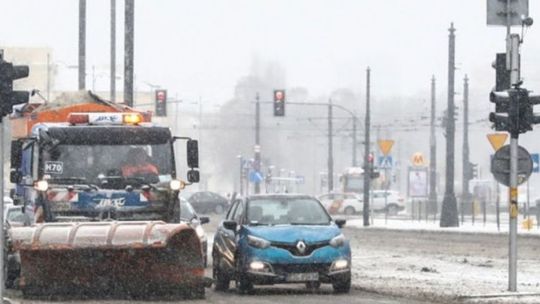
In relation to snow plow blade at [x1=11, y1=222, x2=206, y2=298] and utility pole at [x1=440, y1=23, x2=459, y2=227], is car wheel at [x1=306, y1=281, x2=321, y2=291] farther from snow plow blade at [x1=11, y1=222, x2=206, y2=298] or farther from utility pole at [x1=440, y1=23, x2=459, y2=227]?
utility pole at [x1=440, y1=23, x2=459, y2=227]

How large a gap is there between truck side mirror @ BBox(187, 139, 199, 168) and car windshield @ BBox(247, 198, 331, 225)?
1188 millimetres

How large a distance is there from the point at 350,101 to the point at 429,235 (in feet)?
294

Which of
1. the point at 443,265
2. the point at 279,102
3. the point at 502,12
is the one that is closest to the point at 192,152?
the point at 502,12

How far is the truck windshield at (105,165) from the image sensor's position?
75.7 ft

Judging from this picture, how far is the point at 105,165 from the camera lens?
23.2 m

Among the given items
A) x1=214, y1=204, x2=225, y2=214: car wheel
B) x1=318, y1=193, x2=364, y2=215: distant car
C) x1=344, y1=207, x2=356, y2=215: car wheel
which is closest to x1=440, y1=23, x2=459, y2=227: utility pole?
x1=318, y1=193, x2=364, y2=215: distant car

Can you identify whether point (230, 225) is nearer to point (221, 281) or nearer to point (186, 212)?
point (221, 281)

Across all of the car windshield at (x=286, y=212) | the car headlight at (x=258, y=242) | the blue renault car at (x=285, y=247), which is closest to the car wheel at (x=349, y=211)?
the car windshield at (x=286, y=212)

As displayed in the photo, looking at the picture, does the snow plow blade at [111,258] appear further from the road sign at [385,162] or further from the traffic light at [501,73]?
the road sign at [385,162]

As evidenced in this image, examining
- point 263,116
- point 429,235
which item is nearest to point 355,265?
point 429,235

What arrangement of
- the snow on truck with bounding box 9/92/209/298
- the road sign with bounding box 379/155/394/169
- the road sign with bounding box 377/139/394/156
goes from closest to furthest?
the snow on truck with bounding box 9/92/209/298
the road sign with bounding box 377/139/394/156
the road sign with bounding box 379/155/394/169

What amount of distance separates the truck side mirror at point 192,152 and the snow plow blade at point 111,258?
1.93 meters

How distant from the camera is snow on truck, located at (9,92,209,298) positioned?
2145 centimetres

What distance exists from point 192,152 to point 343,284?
3.08 metres
